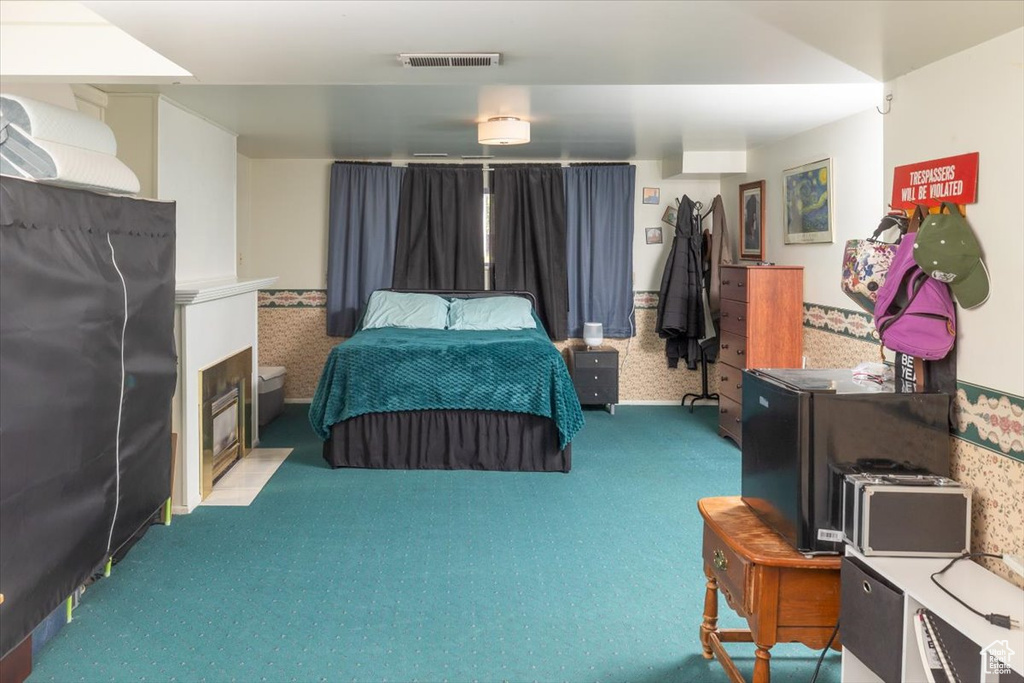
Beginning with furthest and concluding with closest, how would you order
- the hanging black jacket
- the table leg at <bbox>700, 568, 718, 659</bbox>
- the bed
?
the hanging black jacket
the bed
the table leg at <bbox>700, 568, 718, 659</bbox>

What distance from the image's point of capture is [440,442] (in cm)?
502

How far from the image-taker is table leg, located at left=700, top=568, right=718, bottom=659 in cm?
252

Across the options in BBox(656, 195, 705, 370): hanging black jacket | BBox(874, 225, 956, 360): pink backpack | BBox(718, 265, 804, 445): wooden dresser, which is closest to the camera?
BBox(874, 225, 956, 360): pink backpack

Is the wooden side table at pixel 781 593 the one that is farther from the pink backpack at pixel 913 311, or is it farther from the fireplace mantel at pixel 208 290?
the fireplace mantel at pixel 208 290

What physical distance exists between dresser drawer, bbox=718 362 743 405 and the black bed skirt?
1.50 metres

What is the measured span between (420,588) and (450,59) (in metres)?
1.95

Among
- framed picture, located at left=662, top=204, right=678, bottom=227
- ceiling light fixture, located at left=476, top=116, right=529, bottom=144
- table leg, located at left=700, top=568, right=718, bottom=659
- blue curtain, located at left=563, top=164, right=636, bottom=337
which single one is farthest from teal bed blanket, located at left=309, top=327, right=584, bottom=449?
framed picture, located at left=662, top=204, right=678, bottom=227

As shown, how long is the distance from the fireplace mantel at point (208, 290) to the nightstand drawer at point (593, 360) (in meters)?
2.59

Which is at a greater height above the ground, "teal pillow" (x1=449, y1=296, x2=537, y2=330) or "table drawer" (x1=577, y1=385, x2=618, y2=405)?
"teal pillow" (x1=449, y1=296, x2=537, y2=330)

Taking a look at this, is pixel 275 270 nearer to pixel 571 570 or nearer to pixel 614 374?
pixel 614 374

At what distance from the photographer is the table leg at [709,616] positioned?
99.3 inches

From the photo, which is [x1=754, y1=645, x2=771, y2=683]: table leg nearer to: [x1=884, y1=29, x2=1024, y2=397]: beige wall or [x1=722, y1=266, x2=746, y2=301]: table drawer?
[x1=884, y1=29, x2=1024, y2=397]: beige wall

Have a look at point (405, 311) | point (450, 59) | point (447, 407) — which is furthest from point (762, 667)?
point (405, 311)

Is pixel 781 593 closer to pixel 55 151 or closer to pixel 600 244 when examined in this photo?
pixel 55 151
